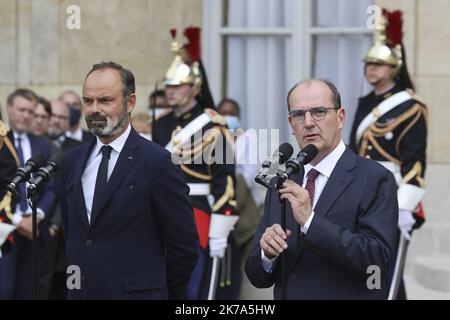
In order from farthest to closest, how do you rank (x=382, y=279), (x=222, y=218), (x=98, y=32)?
(x=98, y=32), (x=222, y=218), (x=382, y=279)

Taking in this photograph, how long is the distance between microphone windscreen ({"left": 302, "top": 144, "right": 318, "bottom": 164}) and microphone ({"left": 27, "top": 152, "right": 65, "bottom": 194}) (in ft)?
3.78

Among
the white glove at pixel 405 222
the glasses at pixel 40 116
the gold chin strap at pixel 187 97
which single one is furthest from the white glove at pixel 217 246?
the glasses at pixel 40 116

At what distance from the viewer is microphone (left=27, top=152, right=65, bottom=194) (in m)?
5.09

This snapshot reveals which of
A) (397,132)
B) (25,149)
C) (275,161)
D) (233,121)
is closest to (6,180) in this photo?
(25,149)

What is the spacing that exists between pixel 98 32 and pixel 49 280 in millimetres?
2778

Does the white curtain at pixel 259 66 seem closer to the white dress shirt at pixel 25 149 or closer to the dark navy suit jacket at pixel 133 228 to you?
the white dress shirt at pixel 25 149

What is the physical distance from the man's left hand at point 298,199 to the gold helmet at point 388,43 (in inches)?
163

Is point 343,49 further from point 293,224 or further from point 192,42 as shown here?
point 293,224

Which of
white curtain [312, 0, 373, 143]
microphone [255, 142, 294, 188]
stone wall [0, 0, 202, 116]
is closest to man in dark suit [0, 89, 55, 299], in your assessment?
stone wall [0, 0, 202, 116]

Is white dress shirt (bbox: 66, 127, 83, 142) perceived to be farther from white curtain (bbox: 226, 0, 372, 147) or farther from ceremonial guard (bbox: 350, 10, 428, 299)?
ceremonial guard (bbox: 350, 10, 428, 299)

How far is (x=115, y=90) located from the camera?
5.39m

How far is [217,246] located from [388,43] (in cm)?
198

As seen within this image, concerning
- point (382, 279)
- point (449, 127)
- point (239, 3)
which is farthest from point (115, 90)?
point (239, 3)
